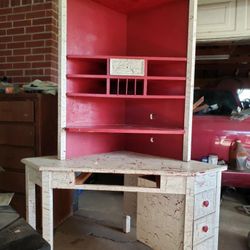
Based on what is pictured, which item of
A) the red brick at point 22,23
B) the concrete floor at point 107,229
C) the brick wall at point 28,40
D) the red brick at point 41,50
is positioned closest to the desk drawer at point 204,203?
the concrete floor at point 107,229

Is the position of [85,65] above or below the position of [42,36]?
below

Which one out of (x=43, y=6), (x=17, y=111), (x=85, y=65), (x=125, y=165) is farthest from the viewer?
(x=43, y=6)

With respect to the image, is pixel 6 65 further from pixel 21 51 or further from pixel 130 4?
pixel 130 4

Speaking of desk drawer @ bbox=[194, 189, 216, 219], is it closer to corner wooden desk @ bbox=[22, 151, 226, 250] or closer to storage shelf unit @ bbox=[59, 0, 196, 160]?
corner wooden desk @ bbox=[22, 151, 226, 250]

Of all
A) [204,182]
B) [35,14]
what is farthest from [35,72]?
[204,182]

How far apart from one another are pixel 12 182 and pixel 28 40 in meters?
1.45

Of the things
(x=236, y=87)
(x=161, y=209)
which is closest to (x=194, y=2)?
(x=161, y=209)

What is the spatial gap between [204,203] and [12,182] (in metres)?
1.65

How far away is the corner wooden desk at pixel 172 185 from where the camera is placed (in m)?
1.56

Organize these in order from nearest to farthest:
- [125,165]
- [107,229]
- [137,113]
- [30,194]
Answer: [125,165] → [30,194] → [137,113] → [107,229]

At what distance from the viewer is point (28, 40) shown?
2.84 meters

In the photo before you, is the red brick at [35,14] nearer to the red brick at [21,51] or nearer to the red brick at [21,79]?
the red brick at [21,51]

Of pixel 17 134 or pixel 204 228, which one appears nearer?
pixel 204 228

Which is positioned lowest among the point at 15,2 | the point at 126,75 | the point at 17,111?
the point at 17,111
